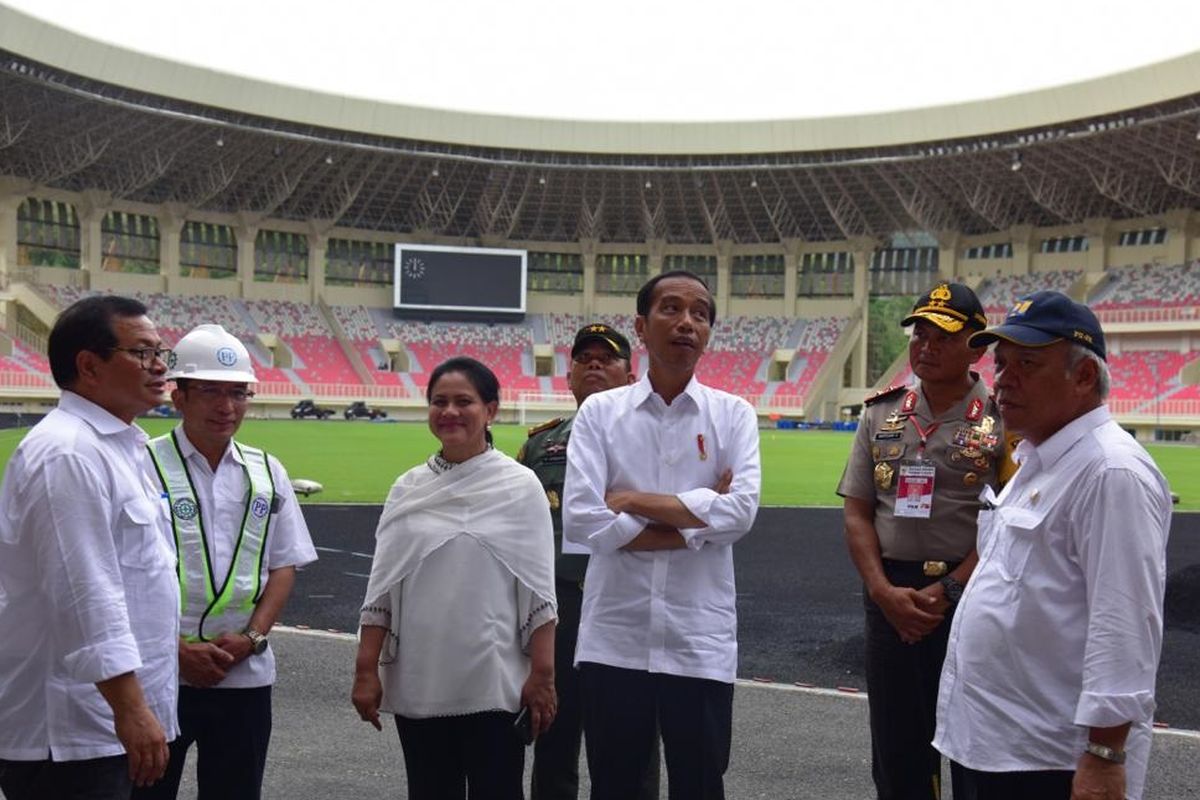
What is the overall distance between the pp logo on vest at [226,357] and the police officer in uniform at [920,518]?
245cm

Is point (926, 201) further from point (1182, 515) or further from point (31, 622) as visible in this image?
point (31, 622)

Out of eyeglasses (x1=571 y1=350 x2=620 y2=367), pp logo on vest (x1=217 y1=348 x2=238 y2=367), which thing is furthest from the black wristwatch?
pp logo on vest (x1=217 y1=348 x2=238 y2=367)

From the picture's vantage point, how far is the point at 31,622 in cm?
272

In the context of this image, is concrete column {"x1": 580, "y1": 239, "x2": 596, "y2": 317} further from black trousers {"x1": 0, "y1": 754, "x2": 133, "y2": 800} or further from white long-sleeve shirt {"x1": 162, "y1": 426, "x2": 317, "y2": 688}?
black trousers {"x1": 0, "y1": 754, "x2": 133, "y2": 800}

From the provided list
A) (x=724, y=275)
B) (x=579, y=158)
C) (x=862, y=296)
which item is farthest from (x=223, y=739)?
(x=724, y=275)

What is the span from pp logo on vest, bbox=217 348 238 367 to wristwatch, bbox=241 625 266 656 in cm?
93

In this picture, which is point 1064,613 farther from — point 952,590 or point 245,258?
point 245,258

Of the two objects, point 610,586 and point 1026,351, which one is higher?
point 1026,351

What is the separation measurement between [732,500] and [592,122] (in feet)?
175

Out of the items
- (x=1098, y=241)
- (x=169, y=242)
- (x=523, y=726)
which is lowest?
(x=523, y=726)

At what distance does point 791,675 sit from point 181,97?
4549 cm

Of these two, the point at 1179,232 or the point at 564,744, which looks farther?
the point at 1179,232

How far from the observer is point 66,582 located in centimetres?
263

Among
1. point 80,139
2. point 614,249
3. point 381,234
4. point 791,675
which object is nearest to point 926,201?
point 614,249
